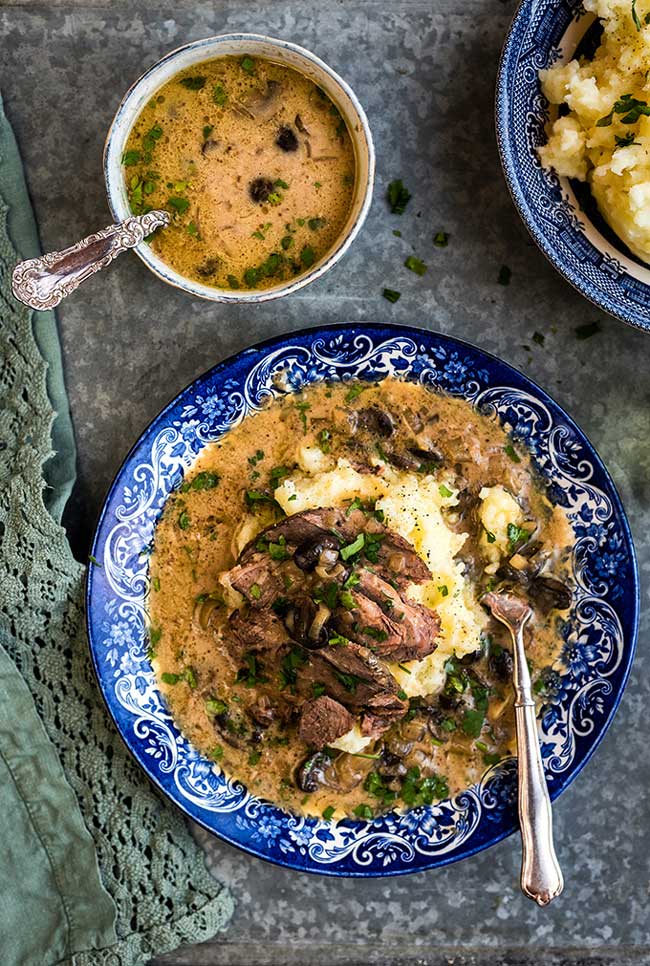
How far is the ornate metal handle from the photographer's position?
9.85 ft

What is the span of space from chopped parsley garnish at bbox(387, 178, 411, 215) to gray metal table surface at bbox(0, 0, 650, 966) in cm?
4

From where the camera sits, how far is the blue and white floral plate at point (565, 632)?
10.9 ft

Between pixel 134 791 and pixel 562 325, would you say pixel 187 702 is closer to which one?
pixel 134 791

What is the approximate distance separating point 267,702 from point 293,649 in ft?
0.86

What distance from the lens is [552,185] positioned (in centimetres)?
337

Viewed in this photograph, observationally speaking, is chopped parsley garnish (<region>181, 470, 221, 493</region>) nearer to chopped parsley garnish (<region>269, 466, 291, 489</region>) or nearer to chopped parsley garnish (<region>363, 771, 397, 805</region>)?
chopped parsley garnish (<region>269, 466, 291, 489</region>)

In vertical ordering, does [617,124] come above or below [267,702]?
above

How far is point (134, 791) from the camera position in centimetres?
349

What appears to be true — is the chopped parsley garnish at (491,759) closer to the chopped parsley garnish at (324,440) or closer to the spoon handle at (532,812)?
the spoon handle at (532,812)

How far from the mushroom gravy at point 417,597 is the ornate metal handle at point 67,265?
2.67 ft

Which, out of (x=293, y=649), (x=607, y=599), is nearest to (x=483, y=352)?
(x=607, y=599)

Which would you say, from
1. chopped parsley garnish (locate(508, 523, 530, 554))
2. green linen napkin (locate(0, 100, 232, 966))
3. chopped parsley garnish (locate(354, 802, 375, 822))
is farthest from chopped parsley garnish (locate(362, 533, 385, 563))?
green linen napkin (locate(0, 100, 232, 966))

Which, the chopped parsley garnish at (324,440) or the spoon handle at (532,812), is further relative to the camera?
the chopped parsley garnish at (324,440)

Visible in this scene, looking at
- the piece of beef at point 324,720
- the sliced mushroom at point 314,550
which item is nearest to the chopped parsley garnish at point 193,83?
the sliced mushroom at point 314,550
